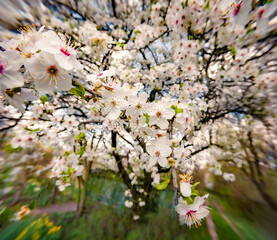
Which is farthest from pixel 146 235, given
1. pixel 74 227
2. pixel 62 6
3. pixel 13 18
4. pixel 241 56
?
pixel 62 6

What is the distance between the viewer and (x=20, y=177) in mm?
5133

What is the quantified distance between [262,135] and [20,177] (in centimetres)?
1051

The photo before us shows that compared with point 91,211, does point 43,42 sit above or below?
above

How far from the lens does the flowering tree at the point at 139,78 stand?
64 centimetres

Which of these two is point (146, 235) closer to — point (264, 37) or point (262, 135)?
point (264, 37)

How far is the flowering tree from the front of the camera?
636 millimetres

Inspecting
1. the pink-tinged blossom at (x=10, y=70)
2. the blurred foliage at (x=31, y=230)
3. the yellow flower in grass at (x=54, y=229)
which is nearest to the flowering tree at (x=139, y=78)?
the pink-tinged blossom at (x=10, y=70)

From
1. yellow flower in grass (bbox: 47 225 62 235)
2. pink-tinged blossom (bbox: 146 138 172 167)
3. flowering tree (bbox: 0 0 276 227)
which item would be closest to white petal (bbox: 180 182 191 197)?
flowering tree (bbox: 0 0 276 227)

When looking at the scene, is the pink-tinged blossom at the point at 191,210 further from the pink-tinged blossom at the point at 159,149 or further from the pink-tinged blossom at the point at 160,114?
the pink-tinged blossom at the point at 160,114

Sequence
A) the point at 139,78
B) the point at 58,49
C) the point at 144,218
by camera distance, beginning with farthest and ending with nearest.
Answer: the point at 144,218 < the point at 139,78 < the point at 58,49

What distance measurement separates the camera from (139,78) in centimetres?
291

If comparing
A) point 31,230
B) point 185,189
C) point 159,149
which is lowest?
point 31,230

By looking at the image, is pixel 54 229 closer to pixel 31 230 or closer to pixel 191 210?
pixel 31 230

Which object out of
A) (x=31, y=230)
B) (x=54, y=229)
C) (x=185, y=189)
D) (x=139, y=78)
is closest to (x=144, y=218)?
(x=54, y=229)
